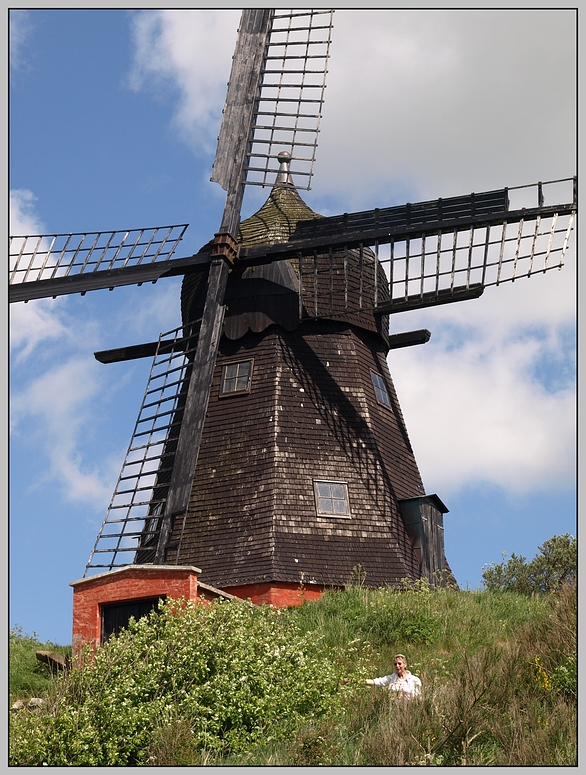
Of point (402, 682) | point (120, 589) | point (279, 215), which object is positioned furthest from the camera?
point (279, 215)

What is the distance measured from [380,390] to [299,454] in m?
2.75

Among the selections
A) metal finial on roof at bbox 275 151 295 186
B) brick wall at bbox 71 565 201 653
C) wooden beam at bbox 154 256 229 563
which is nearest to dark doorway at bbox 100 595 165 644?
brick wall at bbox 71 565 201 653

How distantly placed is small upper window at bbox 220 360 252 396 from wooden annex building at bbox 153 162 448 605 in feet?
0.08

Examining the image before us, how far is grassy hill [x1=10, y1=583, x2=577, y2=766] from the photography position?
10.3m

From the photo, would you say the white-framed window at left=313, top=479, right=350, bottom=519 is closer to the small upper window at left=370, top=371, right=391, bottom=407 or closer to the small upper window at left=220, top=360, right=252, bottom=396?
the small upper window at left=220, top=360, right=252, bottom=396

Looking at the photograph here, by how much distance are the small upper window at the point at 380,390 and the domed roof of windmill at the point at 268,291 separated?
945mm

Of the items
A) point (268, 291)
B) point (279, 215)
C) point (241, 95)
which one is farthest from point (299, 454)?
point (241, 95)

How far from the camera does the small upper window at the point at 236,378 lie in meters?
19.3

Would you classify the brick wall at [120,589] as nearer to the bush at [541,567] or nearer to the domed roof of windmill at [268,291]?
the domed roof of windmill at [268,291]

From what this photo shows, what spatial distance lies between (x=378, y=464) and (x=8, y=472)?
924 centimetres

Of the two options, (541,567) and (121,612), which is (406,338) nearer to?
(121,612)

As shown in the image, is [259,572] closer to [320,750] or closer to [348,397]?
[348,397]

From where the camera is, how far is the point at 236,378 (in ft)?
63.7

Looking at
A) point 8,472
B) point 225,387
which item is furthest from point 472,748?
point 225,387
